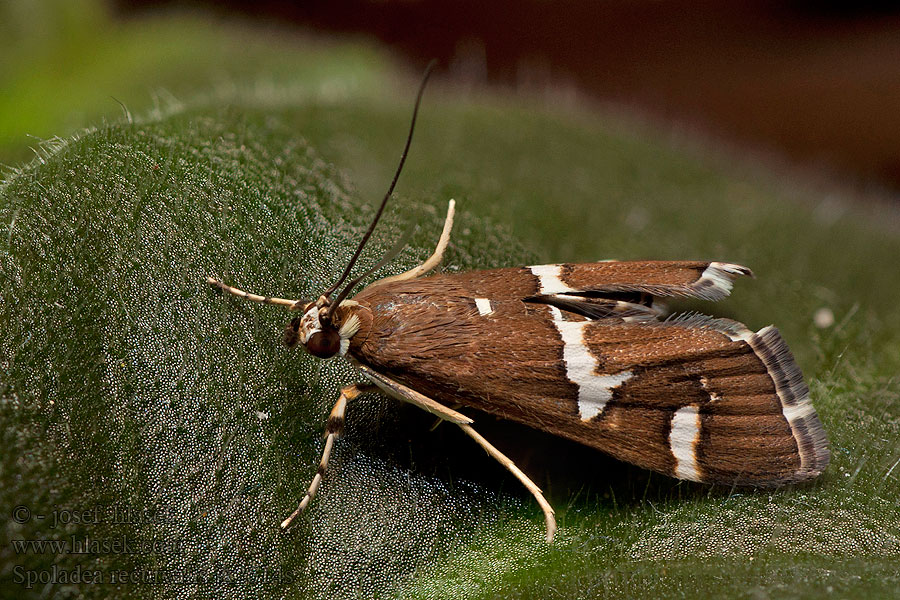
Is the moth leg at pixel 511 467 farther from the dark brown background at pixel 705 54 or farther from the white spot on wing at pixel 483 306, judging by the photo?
the dark brown background at pixel 705 54

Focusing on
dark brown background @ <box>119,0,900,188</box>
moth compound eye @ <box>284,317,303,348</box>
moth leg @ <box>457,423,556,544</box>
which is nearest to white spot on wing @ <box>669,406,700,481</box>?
moth leg @ <box>457,423,556,544</box>

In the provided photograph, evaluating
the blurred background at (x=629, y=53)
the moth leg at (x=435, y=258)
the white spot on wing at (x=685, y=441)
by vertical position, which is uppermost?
the blurred background at (x=629, y=53)

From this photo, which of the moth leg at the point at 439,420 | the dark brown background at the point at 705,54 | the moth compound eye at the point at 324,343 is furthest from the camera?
the dark brown background at the point at 705,54

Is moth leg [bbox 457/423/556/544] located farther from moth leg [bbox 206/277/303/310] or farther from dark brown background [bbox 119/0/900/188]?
dark brown background [bbox 119/0/900/188]

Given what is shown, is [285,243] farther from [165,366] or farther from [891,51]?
[891,51]

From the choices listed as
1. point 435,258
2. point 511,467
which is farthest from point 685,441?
point 435,258

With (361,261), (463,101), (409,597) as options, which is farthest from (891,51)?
(409,597)

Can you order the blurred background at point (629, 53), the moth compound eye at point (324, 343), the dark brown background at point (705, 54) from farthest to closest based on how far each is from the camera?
the dark brown background at point (705, 54) < the blurred background at point (629, 53) < the moth compound eye at point (324, 343)

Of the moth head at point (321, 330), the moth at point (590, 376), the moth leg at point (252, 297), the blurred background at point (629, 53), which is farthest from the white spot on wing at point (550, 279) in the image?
the blurred background at point (629, 53)
